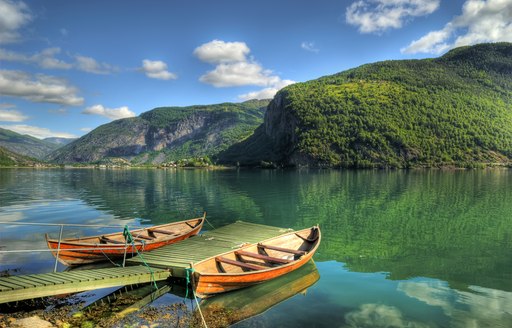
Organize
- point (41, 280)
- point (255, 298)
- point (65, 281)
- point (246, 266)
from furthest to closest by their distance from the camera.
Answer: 1. point (246, 266)
2. point (255, 298)
3. point (41, 280)
4. point (65, 281)

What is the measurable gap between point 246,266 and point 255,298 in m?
1.72

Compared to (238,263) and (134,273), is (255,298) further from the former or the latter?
(134,273)

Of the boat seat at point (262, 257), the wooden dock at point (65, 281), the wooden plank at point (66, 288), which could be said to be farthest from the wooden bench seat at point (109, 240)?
the boat seat at point (262, 257)

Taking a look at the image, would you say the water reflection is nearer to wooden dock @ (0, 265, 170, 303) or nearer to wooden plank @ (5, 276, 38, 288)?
wooden dock @ (0, 265, 170, 303)

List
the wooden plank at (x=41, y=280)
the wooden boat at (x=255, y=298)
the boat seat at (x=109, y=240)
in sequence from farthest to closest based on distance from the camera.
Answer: the boat seat at (x=109, y=240) < the wooden boat at (x=255, y=298) < the wooden plank at (x=41, y=280)

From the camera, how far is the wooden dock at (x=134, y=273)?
14.1m

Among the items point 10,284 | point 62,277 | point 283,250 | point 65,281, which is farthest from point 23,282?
point 283,250

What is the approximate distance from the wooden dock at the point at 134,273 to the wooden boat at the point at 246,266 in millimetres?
1357

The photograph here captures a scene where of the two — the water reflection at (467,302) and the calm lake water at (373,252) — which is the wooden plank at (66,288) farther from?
the water reflection at (467,302)

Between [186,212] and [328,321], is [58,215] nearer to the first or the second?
[186,212]

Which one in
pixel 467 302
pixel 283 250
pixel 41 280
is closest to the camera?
pixel 41 280

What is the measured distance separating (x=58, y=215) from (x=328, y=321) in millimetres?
40876

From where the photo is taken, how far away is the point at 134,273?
1700cm

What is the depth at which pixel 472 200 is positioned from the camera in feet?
186
